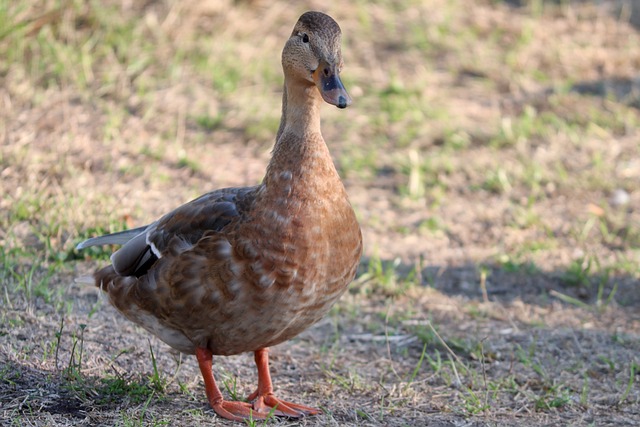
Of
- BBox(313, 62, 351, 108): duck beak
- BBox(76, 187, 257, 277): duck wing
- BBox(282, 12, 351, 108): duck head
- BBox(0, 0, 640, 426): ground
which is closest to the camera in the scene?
BBox(313, 62, 351, 108): duck beak

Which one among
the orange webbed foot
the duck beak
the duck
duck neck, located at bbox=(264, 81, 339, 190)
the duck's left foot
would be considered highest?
the duck beak

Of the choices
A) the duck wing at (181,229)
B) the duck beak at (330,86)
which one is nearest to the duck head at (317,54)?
the duck beak at (330,86)

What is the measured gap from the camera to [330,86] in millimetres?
3209

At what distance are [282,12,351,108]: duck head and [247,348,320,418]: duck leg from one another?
104 centimetres

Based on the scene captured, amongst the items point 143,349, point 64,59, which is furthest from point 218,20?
point 143,349

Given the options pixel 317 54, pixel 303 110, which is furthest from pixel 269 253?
pixel 317 54

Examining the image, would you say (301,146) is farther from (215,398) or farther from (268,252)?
(215,398)

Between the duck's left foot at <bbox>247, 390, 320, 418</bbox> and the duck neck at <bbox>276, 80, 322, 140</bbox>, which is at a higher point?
the duck neck at <bbox>276, 80, 322, 140</bbox>

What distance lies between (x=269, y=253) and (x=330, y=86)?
23.8 inches

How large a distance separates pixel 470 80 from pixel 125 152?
314cm

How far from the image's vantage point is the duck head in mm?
3246

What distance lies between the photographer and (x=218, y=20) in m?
7.62

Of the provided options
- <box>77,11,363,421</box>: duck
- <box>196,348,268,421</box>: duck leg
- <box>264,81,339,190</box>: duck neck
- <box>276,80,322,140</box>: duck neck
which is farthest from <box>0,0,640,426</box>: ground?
<box>276,80,322,140</box>: duck neck

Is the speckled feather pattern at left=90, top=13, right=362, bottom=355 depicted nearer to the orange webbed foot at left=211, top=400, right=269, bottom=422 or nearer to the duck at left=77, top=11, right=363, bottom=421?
the duck at left=77, top=11, right=363, bottom=421
